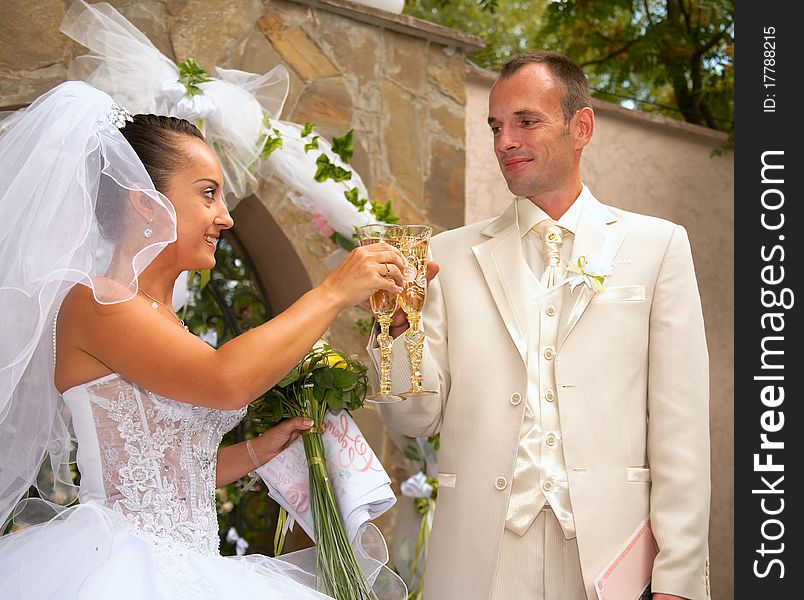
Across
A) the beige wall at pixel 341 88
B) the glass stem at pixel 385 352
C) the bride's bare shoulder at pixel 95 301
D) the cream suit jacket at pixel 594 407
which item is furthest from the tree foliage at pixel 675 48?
the bride's bare shoulder at pixel 95 301

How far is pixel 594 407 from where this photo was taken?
2.42 metres

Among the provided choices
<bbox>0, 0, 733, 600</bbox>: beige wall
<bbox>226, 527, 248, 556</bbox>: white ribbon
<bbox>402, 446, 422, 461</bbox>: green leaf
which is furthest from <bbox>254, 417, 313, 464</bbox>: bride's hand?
<bbox>226, 527, 248, 556</bbox>: white ribbon

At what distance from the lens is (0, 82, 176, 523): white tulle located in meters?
1.94

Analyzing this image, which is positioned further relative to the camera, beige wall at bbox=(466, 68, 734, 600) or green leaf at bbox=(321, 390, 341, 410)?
beige wall at bbox=(466, 68, 734, 600)

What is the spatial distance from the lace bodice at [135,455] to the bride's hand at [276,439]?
31 centimetres

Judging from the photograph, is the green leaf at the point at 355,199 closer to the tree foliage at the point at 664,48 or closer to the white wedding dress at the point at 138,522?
the white wedding dress at the point at 138,522

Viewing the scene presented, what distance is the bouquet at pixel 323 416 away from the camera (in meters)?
2.23

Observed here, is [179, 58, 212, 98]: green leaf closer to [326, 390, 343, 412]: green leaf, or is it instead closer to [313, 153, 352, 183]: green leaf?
[313, 153, 352, 183]: green leaf

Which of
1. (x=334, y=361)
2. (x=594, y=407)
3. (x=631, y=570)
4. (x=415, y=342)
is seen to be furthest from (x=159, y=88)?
(x=631, y=570)

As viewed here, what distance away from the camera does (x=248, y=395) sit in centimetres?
194

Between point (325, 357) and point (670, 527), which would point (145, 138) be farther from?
point (670, 527)

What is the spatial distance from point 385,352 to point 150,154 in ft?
2.17

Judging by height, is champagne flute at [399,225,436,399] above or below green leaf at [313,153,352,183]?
below

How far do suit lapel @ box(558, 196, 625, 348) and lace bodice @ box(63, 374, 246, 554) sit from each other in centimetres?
98
